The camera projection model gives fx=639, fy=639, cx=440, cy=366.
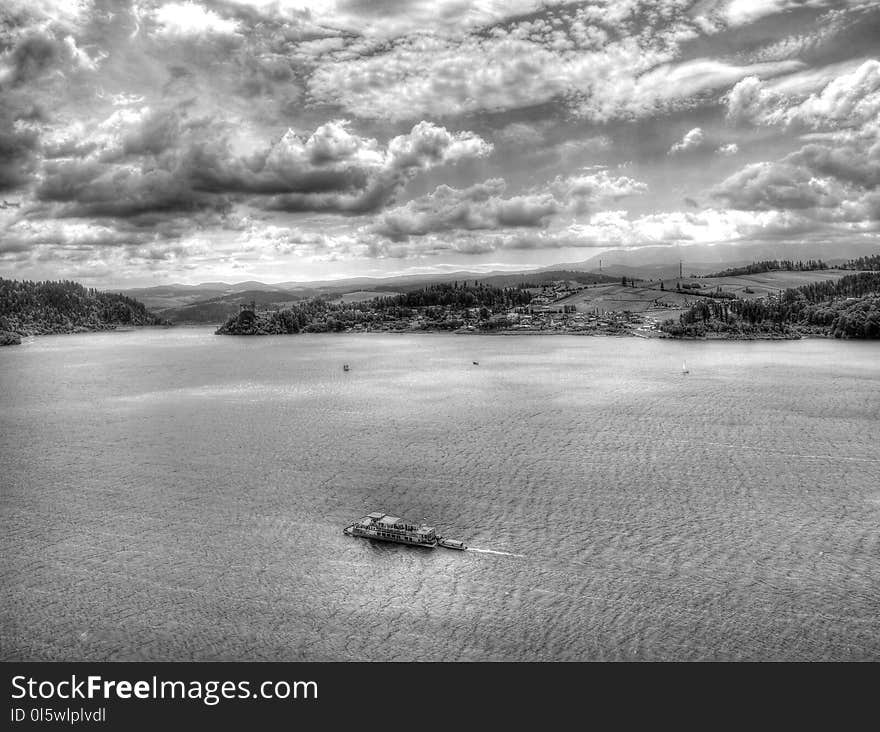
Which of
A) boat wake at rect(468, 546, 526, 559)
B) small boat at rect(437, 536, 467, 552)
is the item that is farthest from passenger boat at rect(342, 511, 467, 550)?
boat wake at rect(468, 546, 526, 559)

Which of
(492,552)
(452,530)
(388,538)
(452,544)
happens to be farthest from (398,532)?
(492,552)

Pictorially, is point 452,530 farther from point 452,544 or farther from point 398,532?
point 398,532

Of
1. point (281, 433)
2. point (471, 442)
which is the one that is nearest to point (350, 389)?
point (281, 433)

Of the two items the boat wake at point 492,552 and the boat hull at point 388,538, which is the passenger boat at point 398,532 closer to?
the boat hull at point 388,538

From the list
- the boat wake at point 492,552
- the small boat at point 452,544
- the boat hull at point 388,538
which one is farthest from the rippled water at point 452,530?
the small boat at point 452,544

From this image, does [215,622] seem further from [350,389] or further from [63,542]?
[350,389]

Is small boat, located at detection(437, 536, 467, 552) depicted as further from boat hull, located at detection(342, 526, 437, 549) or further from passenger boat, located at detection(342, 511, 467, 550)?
boat hull, located at detection(342, 526, 437, 549)
